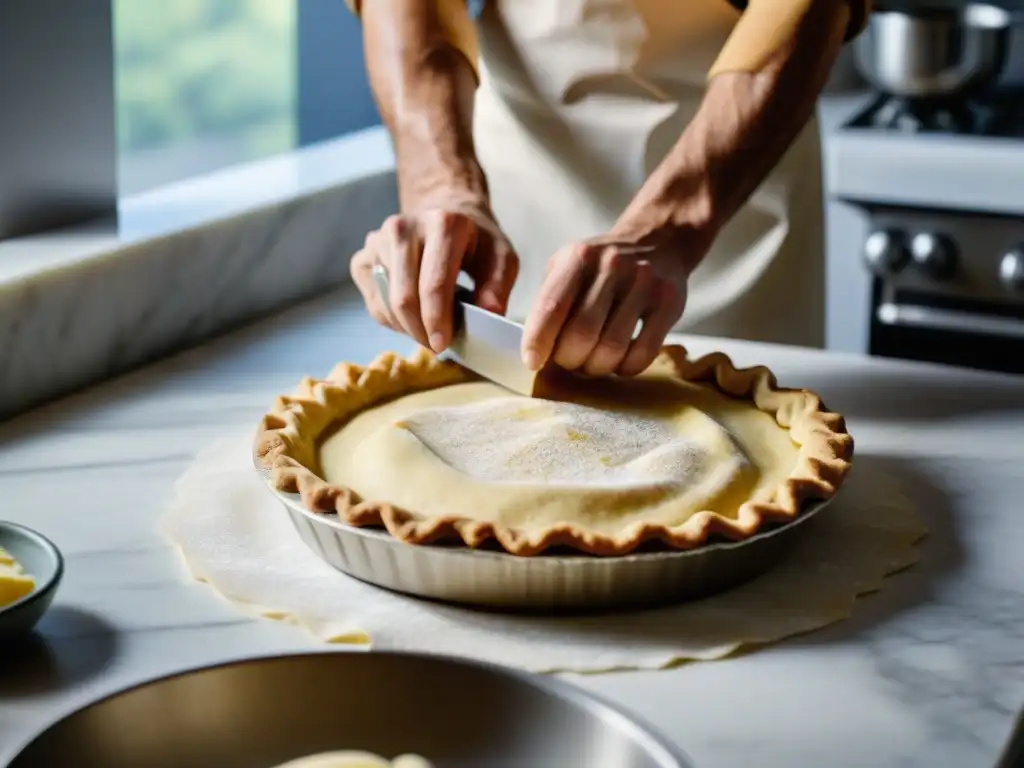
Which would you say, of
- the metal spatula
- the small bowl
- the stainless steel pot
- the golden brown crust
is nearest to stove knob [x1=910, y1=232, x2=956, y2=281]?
the stainless steel pot

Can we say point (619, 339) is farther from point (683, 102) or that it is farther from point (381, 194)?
point (381, 194)

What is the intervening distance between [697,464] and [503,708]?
401 millimetres

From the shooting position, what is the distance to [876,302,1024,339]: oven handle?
2.36 m

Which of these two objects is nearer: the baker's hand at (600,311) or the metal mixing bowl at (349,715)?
the metal mixing bowl at (349,715)

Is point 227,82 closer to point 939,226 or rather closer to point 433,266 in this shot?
point 939,226

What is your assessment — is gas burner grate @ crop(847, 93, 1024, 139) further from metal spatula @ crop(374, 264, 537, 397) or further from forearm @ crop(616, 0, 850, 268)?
metal spatula @ crop(374, 264, 537, 397)

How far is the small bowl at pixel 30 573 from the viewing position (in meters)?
0.82

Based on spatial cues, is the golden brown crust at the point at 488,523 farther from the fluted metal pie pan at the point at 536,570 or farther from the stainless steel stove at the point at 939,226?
the stainless steel stove at the point at 939,226

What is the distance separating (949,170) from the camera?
2.31 m

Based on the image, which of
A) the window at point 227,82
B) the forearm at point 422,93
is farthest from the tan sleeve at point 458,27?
the window at point 227,82

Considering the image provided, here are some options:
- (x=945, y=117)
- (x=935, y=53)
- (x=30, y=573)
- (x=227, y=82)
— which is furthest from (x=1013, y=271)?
(x=30, y=573)

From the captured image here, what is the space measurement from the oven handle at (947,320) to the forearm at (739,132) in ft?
3.39

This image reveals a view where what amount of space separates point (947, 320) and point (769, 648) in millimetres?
1637

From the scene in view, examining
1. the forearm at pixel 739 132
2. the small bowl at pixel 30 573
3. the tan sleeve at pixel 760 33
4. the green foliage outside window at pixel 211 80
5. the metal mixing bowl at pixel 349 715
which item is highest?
the tan sleeve at pixel 760 33
